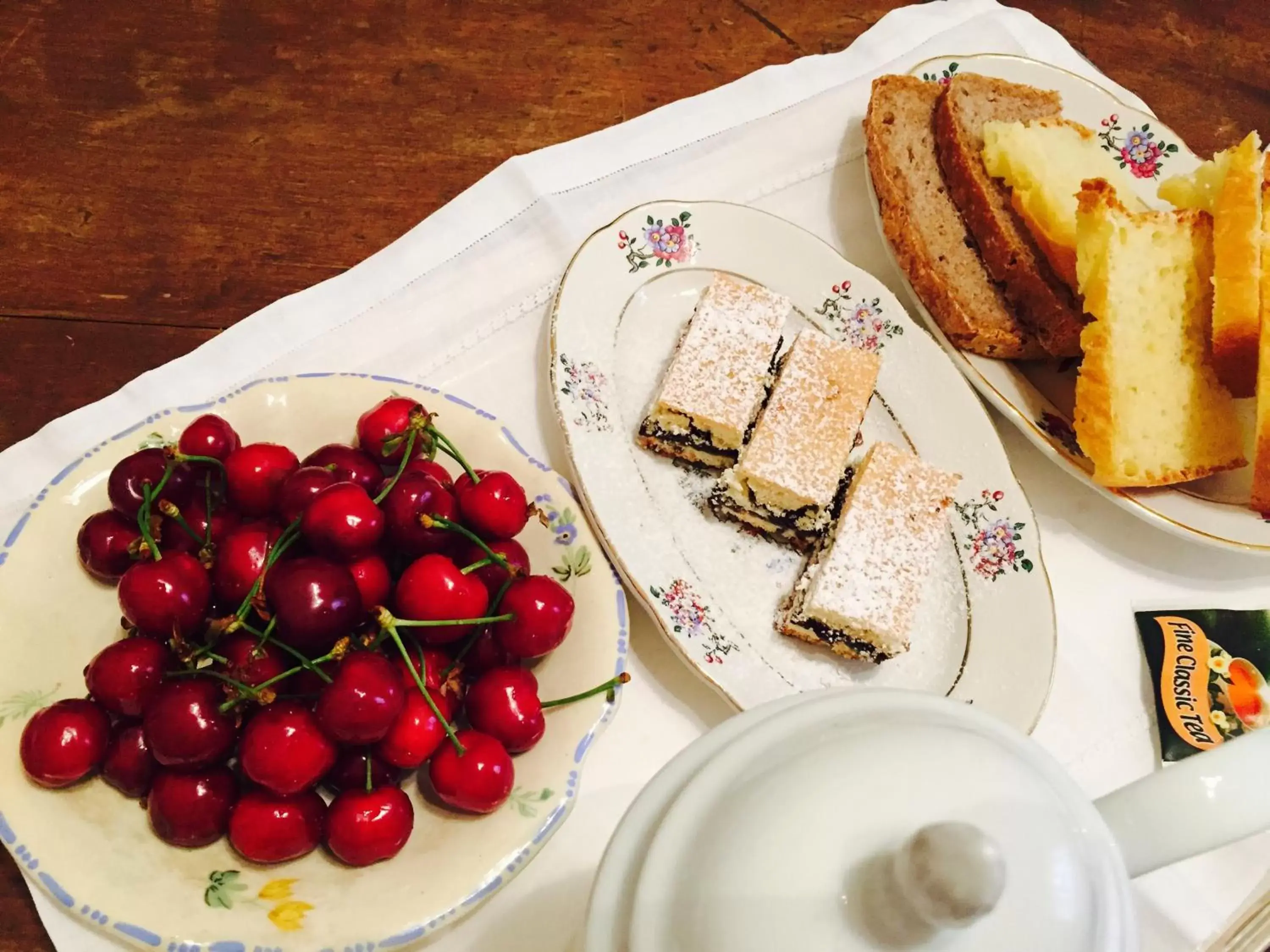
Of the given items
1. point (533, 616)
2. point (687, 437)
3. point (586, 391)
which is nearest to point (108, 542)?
point (533, 616)

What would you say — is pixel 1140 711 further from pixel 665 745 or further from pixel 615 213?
pixel 615 213

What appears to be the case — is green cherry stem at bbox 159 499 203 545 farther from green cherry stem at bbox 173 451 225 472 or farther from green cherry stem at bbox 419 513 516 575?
green cherry stem at bbox 419 513 516 575

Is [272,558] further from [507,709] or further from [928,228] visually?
[928,228]

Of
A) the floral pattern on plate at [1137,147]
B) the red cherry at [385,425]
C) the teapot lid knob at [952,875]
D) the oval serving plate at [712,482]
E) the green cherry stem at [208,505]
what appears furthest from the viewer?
the floral pattern on plate at [1137,147]

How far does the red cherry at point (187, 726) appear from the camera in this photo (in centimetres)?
72

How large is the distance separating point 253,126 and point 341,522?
0.73m

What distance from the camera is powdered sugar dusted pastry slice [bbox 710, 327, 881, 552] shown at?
110 cm

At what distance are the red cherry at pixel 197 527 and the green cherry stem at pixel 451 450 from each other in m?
0.21

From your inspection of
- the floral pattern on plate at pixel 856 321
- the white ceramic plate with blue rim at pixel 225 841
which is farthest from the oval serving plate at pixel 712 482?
the white ceramic plate with blue rim at pixel 225 841

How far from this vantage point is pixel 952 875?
0.40 meters

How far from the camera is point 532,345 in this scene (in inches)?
46.9

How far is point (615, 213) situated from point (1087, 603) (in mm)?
846

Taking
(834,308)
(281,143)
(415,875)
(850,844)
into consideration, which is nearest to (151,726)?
(415,875)

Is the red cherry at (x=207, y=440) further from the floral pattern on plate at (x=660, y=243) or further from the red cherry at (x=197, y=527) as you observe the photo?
the floral pattern on plate at (x=660, y=243)
